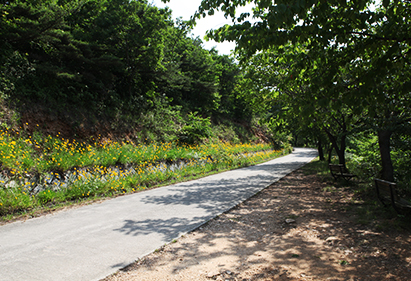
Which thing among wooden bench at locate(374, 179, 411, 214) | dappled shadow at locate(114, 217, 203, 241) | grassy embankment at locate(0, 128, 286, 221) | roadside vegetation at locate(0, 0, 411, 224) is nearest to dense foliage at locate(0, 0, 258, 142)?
roadside vegetation at locate(0, 0, 411, 224)

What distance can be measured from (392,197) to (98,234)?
587 centimetres

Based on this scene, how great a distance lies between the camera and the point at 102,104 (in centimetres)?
1231

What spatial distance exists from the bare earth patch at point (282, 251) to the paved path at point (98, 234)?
357mm

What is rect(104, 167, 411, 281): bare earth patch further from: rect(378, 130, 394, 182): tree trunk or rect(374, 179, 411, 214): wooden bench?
rect(378, 130, 394, 182): tree trunk

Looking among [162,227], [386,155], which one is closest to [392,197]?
[386,155]

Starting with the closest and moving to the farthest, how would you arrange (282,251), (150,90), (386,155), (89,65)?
(282,251), (386,155), (89,65), (150,90)

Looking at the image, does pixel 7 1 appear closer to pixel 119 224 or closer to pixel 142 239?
pixel 119 224

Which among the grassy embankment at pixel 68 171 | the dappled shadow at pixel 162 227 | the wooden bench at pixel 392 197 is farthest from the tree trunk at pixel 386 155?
the grassy embankment at pixel 68 171

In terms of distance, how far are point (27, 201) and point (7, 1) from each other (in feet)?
26.3

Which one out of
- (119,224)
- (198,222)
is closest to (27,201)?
(119,224)

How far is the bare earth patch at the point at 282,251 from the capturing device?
333cm

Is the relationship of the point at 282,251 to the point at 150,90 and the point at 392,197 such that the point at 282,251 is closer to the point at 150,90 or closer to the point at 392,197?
the point at 392,197

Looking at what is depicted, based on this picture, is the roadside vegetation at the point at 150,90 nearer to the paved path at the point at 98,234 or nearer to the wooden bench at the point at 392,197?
the paved path at the point at 98,234

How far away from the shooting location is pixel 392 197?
516 centimetres
